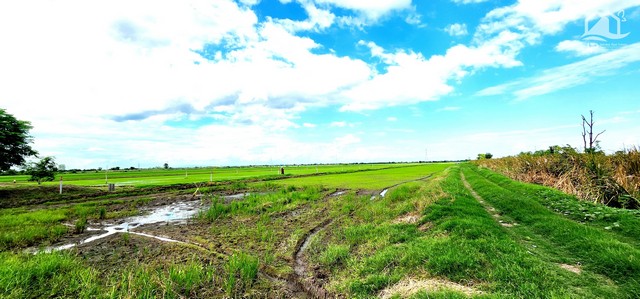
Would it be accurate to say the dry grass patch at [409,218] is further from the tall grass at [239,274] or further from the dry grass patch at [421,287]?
the tall grass at [239,274]

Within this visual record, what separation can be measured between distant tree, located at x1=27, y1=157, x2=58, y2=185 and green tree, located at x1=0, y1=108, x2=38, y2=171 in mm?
1244

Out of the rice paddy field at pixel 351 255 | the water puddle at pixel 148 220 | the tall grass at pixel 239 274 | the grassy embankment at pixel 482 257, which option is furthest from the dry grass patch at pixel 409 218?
the water puddle at pixel 148 220

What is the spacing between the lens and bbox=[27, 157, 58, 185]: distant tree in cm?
2589

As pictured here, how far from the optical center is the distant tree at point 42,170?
25891 mm

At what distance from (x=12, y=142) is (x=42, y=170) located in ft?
12.4

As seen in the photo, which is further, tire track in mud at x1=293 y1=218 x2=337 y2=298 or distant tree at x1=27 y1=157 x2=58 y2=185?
distant tree at x1=27 y1=157 x2=58 y2=185

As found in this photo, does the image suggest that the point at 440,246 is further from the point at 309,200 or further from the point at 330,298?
the point at 309,200

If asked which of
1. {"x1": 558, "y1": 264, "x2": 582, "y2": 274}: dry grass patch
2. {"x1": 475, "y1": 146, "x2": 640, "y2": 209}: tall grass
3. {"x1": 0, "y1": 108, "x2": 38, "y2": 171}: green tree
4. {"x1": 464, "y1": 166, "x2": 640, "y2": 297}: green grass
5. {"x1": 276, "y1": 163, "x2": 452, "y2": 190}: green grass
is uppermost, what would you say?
{"x1": 0, "y1": 108, "x2": 38, "y2": 171}: green tree

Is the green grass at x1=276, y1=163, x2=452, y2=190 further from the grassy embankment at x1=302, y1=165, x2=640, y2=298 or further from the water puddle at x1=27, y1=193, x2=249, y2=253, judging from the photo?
the grassy embankment at x1=302, y1=165, x2=640, y2=298

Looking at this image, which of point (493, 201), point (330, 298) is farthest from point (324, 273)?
point (493, 201)

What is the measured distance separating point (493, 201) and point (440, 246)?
7.93m

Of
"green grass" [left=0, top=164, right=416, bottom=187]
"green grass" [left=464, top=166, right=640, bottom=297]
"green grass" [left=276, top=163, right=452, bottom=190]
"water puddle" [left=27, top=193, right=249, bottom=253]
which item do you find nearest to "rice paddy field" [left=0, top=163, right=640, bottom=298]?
"green grass" [left=464, top=166, right=640, bottom=297]

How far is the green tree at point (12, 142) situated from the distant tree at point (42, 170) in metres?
1.24

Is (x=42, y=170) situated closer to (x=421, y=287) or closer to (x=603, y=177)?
(x=421, y=287)
